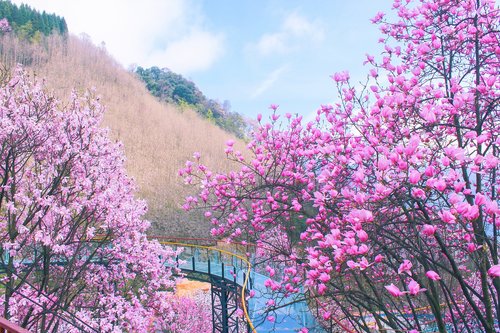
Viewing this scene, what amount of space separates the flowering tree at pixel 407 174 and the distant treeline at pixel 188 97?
46186 mm

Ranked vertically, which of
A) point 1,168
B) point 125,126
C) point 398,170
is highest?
point 125,126

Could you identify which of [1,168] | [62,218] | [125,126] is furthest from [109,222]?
[125,126]

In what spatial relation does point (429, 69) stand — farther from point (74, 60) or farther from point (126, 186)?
point (74, 60)

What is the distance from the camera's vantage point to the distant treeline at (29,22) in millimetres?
42750

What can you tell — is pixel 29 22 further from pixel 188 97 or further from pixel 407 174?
pixel 407 174

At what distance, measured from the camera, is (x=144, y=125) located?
38.5 meters

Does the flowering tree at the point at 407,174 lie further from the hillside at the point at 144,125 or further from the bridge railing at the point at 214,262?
the hillside at the point at 144,125

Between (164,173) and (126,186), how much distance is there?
21.4m

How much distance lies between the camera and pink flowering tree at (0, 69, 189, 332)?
700 centimetres

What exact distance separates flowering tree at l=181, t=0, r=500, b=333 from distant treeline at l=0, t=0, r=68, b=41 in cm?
4509

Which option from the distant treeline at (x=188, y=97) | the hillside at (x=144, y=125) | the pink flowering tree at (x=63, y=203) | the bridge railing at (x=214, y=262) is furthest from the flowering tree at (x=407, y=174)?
the distant treeline at (x=188, y=97)

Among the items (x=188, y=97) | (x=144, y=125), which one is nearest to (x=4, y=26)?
(x=144, y=125)

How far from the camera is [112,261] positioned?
8906 mm

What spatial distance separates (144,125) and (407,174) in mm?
37479
